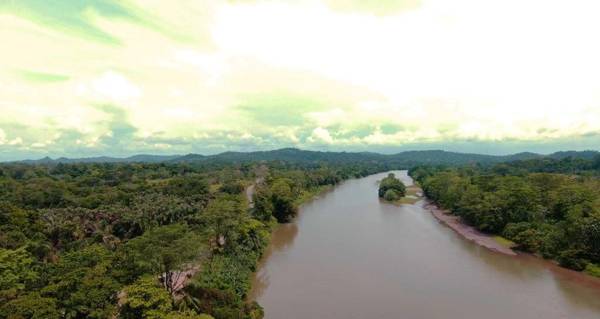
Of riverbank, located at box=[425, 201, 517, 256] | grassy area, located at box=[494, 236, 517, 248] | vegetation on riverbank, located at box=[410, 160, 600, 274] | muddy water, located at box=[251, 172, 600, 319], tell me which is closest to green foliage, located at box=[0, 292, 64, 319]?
muddy water, located at box=[251, 172, 600, 319]

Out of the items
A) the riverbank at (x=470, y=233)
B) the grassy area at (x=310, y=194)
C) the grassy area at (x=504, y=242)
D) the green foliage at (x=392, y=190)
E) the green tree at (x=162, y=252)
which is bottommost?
the grassy area at (x=310, y=194)

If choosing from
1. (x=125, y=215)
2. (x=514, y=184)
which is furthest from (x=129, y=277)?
(x=514, y=184)

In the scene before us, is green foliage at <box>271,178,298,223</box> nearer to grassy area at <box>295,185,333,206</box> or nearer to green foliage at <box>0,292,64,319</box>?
grassy area at <box>295,185,333,206</box>

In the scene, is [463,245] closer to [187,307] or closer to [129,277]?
[187,307]

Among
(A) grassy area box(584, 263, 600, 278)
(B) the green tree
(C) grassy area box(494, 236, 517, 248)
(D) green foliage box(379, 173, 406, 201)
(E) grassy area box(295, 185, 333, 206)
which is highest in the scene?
(B) the green tree

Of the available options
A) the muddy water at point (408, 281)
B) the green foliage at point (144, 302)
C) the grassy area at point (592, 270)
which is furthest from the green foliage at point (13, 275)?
the grassy area at point (592, 270)

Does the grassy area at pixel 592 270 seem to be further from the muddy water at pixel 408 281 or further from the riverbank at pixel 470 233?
the riverbank at pixel 470 233
